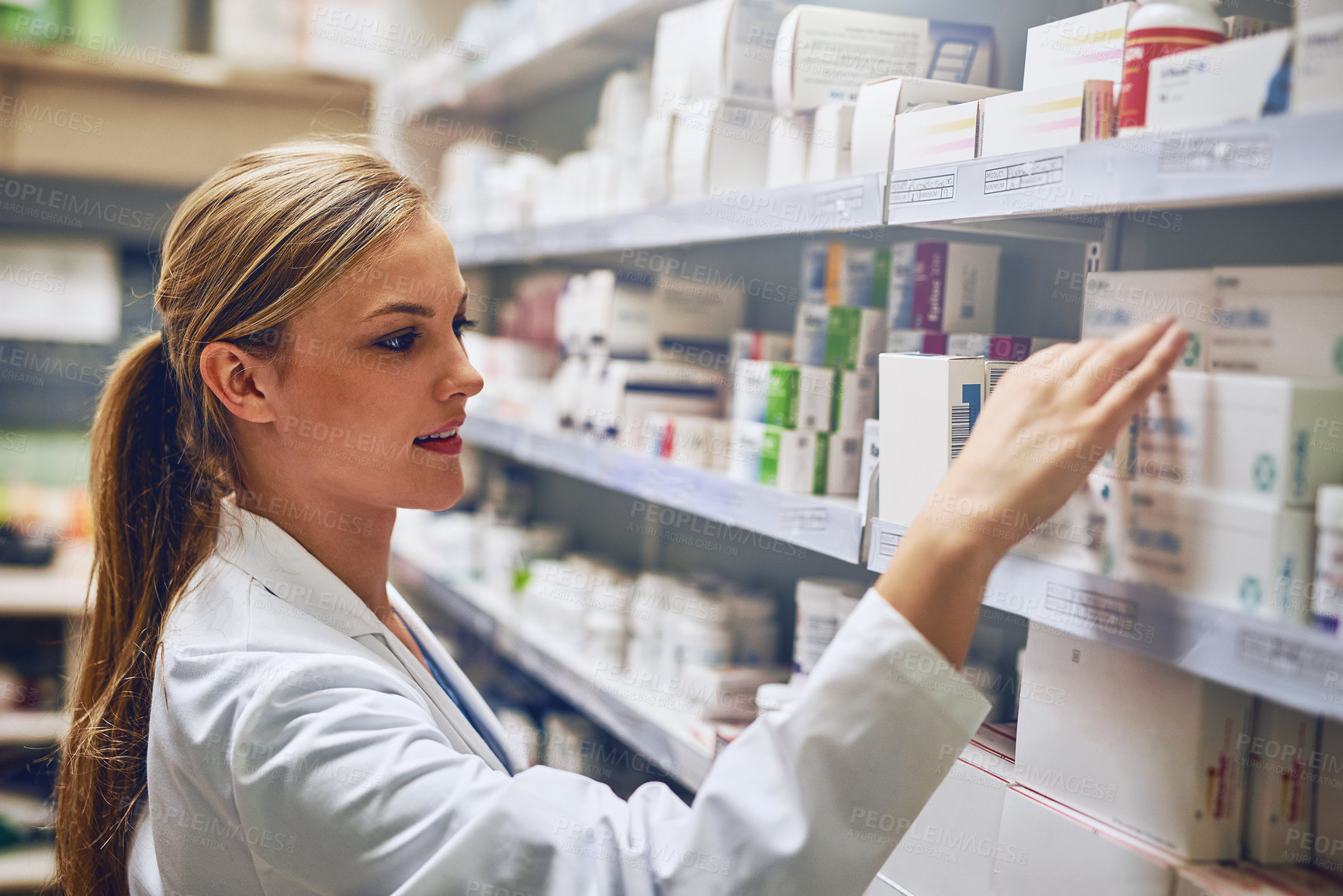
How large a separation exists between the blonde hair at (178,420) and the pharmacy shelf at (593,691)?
29.2 inches

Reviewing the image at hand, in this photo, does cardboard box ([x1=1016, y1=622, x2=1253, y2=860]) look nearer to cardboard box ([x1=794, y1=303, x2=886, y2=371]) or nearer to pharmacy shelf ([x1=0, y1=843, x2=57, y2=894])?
cardboard box ([x1=794, y1=303, x2=886, y2=371])

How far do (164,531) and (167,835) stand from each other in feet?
1.32

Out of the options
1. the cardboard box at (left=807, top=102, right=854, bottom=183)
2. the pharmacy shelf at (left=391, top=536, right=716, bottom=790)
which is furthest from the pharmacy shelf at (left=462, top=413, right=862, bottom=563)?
the cardboard box at (left=807, top=102, right=854, bottom=183)

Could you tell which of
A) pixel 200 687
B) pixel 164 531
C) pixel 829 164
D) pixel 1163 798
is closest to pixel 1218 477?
pixel 1163 798

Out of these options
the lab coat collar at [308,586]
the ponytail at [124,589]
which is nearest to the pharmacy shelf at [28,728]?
the ponytail at [124,589]

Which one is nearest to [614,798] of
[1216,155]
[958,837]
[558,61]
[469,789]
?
[469,789]

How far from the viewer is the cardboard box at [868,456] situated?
49.7 inches

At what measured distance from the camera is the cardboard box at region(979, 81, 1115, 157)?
1012 millimetres

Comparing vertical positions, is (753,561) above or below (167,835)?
above

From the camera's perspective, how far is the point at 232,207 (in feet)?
4.17

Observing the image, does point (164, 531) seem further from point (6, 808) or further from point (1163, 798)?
point (6, 808)

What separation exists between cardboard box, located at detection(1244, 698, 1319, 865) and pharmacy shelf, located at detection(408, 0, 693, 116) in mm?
1564

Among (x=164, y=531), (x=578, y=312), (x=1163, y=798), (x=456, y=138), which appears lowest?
(x=1163, y=798)

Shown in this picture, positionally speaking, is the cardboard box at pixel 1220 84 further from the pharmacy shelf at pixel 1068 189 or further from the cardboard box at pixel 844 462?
the cardboard box at pixel 844 462
